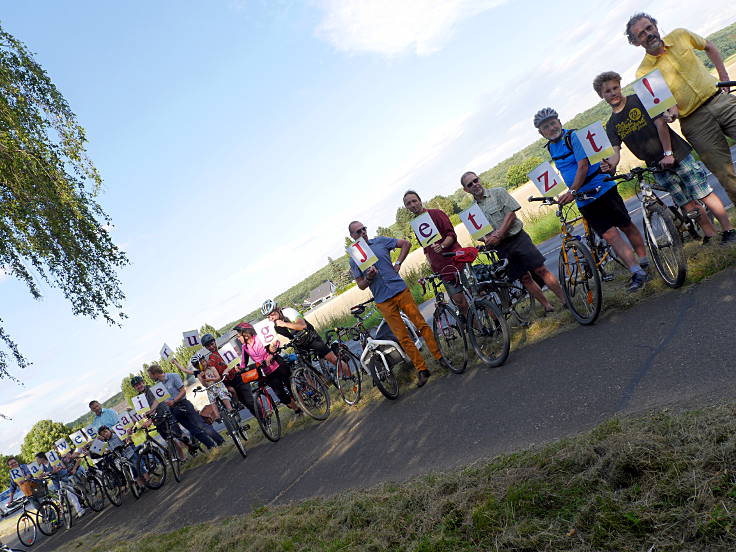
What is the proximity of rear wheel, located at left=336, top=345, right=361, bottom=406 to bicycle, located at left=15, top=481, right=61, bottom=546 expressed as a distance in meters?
10.3

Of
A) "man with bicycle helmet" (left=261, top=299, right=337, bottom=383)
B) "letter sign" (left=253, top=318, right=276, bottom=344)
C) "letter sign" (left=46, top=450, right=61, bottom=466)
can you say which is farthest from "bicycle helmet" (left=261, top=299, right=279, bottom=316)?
"letter sign" (left=46, top=450, right=61, bottom=466)

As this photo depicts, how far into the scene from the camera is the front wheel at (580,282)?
5730mm

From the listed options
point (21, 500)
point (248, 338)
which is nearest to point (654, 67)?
point (248, 338)

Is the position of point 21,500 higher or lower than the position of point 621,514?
higher

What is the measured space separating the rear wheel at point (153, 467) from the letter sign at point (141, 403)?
1076 millimetres

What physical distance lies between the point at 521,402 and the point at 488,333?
5.30ft

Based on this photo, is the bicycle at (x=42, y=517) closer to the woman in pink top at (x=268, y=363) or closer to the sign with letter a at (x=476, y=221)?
the woman in pink top at (x=268, y=363)

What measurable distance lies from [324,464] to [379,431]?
2.60 feet

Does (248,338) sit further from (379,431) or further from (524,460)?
(524,460)

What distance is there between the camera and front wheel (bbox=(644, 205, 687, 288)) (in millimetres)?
5402

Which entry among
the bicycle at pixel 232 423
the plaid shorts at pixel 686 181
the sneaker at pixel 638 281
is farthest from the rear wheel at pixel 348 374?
the plaid shorts at pixel 686 181

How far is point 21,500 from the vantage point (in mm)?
14695

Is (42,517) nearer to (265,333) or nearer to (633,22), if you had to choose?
(265,333)

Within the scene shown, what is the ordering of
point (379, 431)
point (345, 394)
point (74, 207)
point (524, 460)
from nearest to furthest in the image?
point (524, 460)
point (379, 431)
point (345, 394)
point (74, 207)
